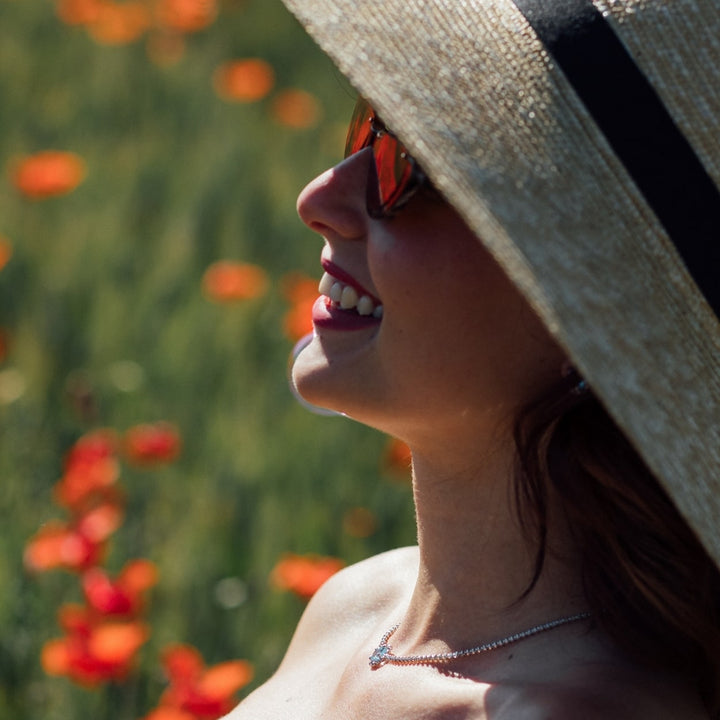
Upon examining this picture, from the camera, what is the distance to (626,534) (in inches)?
54.0

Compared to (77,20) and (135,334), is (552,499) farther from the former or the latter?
(77,20)

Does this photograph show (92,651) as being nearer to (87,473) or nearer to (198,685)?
(198,685)

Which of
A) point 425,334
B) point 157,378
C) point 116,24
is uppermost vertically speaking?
point 425,334

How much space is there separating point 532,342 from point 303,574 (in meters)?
1.05

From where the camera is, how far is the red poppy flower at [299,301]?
3074mm

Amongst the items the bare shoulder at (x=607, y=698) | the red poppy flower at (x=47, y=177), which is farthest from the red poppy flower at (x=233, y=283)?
the bare shoulder at (x=607, y=698)

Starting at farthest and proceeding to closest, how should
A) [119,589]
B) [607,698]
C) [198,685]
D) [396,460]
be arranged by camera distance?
1. [396,460]
2. [119,589]
3. [198,685]
4. [607,698]

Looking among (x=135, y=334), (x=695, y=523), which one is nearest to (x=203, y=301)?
(x=135, y=334)

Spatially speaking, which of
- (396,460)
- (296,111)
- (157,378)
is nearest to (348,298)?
(396,460)

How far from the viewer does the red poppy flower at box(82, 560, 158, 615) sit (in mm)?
2295

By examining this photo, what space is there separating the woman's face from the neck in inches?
2.5

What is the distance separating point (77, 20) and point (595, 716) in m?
3.68

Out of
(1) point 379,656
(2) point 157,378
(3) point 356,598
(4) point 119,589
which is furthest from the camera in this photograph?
(2) point 157,378

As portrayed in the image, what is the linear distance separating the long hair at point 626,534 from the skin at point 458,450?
0.03 m
